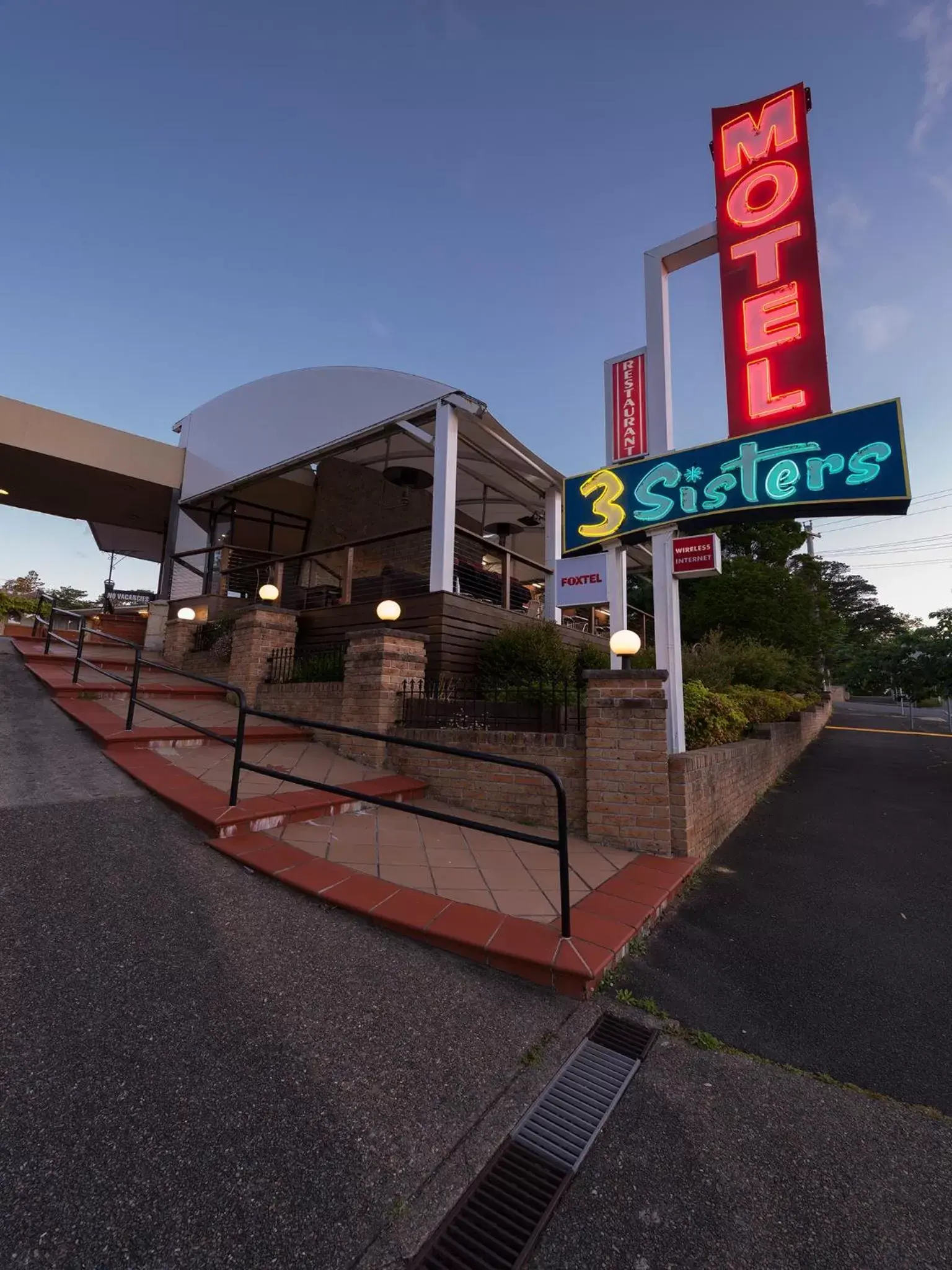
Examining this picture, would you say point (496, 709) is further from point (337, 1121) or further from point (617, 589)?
point (337, 1121)

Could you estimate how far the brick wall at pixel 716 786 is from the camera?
426 cm

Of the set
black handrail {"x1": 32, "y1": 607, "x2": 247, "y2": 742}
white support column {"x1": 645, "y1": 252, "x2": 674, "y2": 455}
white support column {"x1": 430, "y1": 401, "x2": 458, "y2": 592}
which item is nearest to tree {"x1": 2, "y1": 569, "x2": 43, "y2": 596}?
black handrail {"x1": 32, "y1": 607, "x2": 247, "y2": 742}

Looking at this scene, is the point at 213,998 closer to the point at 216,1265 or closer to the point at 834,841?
the point at 216,1265

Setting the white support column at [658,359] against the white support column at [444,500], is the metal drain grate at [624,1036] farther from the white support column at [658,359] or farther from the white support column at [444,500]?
the white support column at [444,500]

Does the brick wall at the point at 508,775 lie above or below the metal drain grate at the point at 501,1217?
above

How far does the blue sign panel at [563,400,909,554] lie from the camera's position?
14.5 feet

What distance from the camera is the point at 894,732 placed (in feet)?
47.6

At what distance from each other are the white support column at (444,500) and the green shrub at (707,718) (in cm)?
421

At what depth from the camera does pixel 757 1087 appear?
6.47 feet

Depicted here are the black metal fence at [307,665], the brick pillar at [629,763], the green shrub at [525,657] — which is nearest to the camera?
the brick pillar at [629,763]

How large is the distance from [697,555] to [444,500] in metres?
4.73

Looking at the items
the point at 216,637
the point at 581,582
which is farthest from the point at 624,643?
the point at 216,637

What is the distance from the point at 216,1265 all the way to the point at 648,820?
369 cm

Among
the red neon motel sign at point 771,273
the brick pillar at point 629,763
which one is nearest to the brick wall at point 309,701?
the brick pillar at point 629,763
